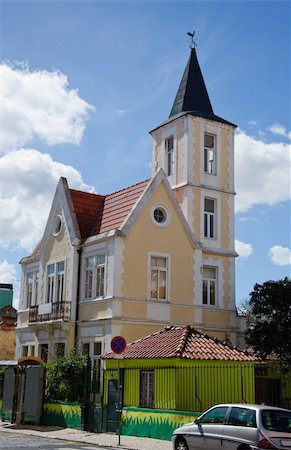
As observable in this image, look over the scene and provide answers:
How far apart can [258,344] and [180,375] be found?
8.50 meters

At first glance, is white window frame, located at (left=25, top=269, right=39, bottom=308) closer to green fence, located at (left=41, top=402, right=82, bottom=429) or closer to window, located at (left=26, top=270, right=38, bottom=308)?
window, located at (left=26, top=270, right=38, bottom=308)

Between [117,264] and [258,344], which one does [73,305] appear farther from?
[258,344]

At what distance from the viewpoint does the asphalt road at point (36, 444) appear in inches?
693

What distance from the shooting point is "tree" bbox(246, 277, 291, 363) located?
→ 90.8 feet

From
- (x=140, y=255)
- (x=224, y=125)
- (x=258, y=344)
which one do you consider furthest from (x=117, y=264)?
(x=224, y=125)

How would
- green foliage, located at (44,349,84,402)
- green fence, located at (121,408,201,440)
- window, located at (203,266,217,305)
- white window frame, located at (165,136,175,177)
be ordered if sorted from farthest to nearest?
white window frame, located at (165,136,175,177) < window, located at (203,266,217,305) < green foliage, located at (44,349,84,402) < green fence, located at (121,408,201,440)

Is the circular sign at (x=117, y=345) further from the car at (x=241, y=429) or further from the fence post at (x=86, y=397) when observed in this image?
the car at (x=241, y=429)

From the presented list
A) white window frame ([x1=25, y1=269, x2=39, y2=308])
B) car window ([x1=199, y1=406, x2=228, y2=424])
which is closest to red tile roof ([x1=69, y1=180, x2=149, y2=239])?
white window frame ([x1=25, y1=269, x2=39, y2=308])

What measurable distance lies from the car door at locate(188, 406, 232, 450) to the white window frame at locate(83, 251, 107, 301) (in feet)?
43.9

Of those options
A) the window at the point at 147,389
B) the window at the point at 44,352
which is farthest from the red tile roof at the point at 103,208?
the window at the point at 147,389

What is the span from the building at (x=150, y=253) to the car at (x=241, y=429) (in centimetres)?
1237

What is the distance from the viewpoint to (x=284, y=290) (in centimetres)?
2806

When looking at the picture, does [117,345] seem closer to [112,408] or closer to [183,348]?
[183,348]

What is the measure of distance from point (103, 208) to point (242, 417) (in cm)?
2004
